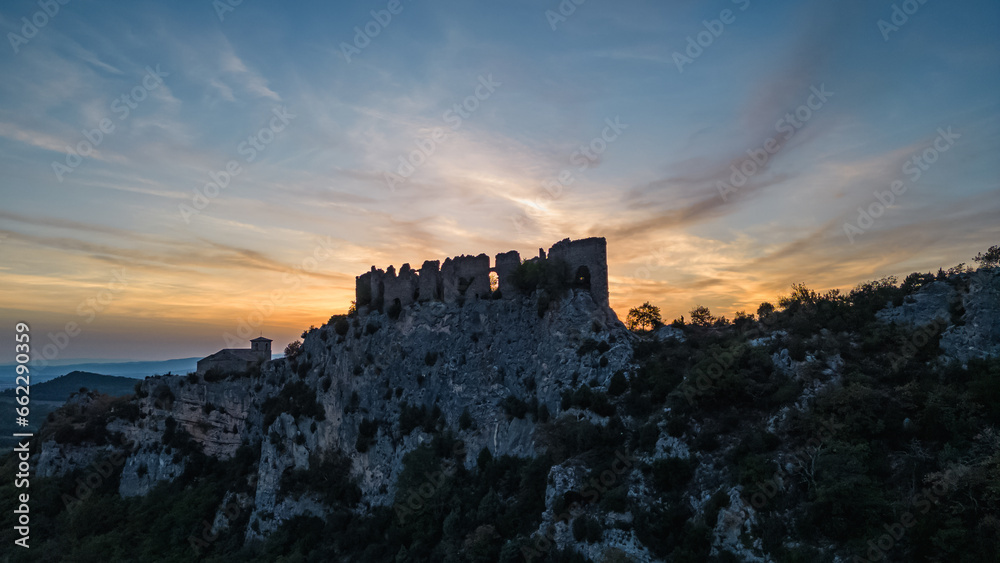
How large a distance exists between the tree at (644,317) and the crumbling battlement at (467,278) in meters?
6.22

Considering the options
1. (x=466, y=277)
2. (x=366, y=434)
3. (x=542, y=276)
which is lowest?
(x=366, y=434)

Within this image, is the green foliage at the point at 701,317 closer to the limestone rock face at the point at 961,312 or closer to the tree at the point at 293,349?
the limestone rock face at the point at 961,312

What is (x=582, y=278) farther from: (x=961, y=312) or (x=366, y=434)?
(x=366, y=434)

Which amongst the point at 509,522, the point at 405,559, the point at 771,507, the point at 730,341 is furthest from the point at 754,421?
the point at 405,559

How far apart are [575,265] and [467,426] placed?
15.9 m

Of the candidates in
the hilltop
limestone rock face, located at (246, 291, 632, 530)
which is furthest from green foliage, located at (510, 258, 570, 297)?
limestone rock face, located at (246, 291, 632, 530)

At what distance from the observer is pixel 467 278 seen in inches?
1882

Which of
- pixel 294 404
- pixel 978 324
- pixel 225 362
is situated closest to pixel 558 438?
pixel 978 324

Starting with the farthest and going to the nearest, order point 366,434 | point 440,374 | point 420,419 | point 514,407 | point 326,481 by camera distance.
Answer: point 326,481, point 366,434, point 440,374, point 420,419, point 514,407

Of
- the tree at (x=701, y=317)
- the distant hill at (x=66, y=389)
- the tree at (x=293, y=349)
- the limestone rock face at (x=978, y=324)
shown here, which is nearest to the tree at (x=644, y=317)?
the tree at (x=701, y=317)

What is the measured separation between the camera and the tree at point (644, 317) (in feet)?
149

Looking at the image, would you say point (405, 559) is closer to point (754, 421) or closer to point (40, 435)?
point (754, 421)

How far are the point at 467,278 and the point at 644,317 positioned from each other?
16.6m

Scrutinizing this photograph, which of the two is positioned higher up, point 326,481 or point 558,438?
point 558,438
